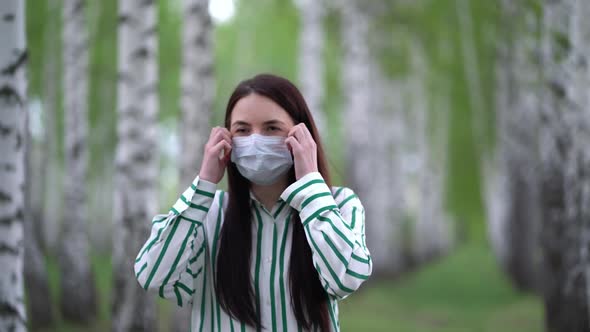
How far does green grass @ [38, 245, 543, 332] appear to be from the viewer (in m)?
9.76

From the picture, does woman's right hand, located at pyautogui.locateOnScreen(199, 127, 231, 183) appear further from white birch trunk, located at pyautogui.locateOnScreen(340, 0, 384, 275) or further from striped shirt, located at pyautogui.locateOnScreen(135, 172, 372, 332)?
white birch trunk, located at pyautogui.locateOnScreen(340, 0, 384, 275)

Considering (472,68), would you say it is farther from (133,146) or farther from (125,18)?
(133,146)

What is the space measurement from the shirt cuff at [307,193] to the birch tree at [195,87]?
461cm

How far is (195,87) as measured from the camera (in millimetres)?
7070

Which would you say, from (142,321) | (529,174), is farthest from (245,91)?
(529,174)

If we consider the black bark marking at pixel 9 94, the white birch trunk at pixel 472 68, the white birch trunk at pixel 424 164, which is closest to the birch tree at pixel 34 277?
the black bark marking at pixel 9 94

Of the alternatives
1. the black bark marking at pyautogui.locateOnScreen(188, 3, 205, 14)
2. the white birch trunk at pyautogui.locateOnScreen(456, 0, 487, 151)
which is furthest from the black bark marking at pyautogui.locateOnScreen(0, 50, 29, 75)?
the white birch trunk at pyautogui.locateOnScreen(456, 0, 487, 151)

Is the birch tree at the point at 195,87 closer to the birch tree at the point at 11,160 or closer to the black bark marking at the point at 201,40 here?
the black bark marking at the point at 201,40

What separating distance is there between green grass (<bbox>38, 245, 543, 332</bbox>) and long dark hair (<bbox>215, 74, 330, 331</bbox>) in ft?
21.3

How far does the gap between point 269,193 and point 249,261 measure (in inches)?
12.0

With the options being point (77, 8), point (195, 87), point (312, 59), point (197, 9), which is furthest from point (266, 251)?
point (312, 59)

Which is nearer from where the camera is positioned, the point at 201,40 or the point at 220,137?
the point at 220,137

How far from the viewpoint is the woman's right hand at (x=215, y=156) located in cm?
245

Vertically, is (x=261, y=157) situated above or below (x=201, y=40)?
below
